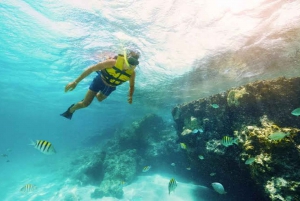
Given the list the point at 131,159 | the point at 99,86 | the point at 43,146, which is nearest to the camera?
the point at 99,86

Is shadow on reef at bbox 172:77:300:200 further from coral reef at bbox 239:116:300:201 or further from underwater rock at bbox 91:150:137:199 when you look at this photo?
underwater rock at bbox 91:150:137:199

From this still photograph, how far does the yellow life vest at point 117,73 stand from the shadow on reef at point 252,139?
172 inches

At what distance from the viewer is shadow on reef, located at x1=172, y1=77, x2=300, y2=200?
18.4 ft

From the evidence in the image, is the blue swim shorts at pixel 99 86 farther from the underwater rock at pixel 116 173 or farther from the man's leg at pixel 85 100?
the underwater rock at pixel 116 173

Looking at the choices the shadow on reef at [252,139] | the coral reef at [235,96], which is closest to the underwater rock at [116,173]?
the shadow on reef at [252,139]

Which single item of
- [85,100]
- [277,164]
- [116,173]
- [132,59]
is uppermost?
[116,173]

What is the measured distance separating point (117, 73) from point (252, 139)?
517 centimetres

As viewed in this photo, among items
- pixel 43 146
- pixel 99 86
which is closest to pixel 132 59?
pixel 99 86

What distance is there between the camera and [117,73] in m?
4.89

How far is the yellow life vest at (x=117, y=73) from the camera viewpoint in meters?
4.75

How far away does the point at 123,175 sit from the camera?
1625 centimetres

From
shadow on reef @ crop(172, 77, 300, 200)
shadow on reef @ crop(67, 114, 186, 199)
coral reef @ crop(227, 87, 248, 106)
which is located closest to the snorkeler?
shadow on reef @ crop(172, 77, 300, 200)

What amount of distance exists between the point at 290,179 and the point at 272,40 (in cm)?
1215

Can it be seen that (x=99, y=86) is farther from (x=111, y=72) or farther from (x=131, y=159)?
(x=131, y=159)
